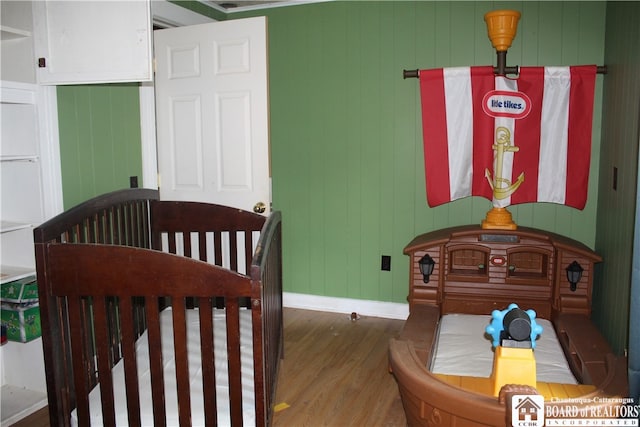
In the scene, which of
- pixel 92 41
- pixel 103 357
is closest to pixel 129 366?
pixel 103 357

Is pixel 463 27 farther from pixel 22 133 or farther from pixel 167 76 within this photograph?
pixel 22 133

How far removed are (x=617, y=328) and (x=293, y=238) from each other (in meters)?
2.14

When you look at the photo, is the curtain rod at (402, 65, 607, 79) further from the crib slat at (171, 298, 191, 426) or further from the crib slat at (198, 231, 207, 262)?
the crib slat at (171, 298, 191, 426)

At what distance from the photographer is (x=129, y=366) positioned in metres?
1.70

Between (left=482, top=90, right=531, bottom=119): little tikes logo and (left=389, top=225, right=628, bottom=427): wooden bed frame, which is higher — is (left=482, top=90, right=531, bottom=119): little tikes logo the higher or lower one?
the higher one

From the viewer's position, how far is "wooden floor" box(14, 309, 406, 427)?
2.46 meters

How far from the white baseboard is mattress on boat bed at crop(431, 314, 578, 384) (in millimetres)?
899

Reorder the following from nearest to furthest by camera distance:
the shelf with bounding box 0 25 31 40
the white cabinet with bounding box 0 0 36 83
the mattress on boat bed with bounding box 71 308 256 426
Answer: the mattress on boat bed with bounding box 71 308 256 426, the shelf with bounding box 0 25 31 40, the white cabinet with bounding box 0 0 36 83

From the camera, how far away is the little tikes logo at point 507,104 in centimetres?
323

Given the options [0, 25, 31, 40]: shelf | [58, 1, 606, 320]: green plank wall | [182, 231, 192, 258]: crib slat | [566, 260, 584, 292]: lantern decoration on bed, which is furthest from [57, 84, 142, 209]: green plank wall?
[566, 260, 584, 292]: lantern decoration on bed

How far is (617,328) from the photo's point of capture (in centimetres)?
255

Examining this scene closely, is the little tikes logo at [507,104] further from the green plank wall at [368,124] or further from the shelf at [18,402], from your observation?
the shelf at [18,402]

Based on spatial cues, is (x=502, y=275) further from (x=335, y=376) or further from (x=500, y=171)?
(x=335, y=376)

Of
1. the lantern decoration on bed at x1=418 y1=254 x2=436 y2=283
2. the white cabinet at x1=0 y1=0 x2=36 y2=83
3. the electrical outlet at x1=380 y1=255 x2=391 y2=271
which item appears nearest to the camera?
the white cabinet at x1=0 y1=0 x2=36 y2=83
